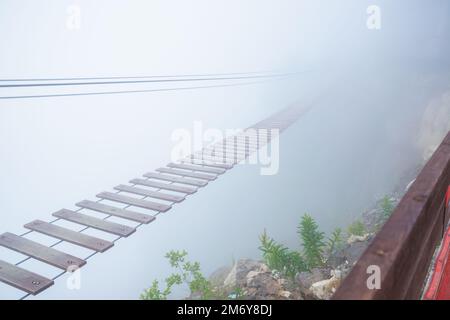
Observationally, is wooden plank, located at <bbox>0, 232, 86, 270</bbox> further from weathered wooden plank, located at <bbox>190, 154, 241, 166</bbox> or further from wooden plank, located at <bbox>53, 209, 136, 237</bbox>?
weathered wooden plank, located at <bbox>190, 154, 241, 166</bbox>

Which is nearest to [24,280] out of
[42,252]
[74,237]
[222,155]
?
[42,252]

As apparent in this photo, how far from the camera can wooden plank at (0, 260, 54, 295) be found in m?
2.95

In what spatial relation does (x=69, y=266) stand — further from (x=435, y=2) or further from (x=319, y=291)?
(x=435, y=2)

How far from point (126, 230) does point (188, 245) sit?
53.3m

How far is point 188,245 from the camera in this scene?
5491cm

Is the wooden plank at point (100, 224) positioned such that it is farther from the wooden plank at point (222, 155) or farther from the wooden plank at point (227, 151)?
the wooden plank at point (227, 151)

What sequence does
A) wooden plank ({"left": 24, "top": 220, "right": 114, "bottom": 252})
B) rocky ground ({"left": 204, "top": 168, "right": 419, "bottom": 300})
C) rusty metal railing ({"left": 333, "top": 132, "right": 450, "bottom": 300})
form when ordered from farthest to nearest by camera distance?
wooden plank ({"left": 24, "top": 220, "right": 114, "bottom": 252}) → rocky ground ({"left": 204, "top": 168, "right": 419, "bottom": 300}) → rusty metal railing ({"left": 333, "top": 132, "right": 450, "bottom": 300})

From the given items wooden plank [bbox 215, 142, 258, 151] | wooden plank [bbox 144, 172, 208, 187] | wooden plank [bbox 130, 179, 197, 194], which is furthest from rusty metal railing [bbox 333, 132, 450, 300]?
wooden plank [bbox 215, 142, 258, 151]

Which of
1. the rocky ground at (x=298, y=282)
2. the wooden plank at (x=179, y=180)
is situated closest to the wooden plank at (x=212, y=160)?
the wooden plank at (x=179, y=180)

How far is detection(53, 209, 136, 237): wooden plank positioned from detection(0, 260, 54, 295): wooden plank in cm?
86

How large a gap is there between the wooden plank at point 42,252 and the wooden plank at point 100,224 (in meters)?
0.52

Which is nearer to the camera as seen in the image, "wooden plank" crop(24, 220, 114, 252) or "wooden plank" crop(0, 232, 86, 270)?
"wooden plank" crop(0, 232, 86, 270)
